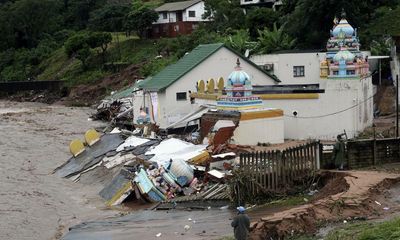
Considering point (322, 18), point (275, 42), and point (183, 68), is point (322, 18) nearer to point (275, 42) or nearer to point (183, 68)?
point (275, 42)

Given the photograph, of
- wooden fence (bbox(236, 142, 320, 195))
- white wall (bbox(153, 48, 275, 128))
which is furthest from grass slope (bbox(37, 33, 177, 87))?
wooden fence (bbox(236, 142, 320, 195))

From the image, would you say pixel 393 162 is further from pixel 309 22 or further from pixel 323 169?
pixel 309 22

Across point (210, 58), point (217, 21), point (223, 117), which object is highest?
point (217, 21)

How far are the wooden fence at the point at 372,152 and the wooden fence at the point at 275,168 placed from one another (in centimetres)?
279

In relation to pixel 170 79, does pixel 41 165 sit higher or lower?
lower

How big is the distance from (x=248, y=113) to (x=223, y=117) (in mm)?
1311

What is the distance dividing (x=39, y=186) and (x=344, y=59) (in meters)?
17.3

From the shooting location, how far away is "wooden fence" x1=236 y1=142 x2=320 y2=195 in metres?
23.0

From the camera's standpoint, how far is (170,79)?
4062 centimetres

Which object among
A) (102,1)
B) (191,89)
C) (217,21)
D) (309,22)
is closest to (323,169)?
(191,89)

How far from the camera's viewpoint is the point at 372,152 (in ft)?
88.4

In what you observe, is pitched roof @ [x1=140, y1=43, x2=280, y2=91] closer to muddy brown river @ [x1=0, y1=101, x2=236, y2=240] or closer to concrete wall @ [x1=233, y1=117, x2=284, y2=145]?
muddy brown river @ [x1=0, y1=101, x2=236, y2=240]

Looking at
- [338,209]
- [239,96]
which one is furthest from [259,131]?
[338,209]

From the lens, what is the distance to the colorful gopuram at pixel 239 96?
106 ft
